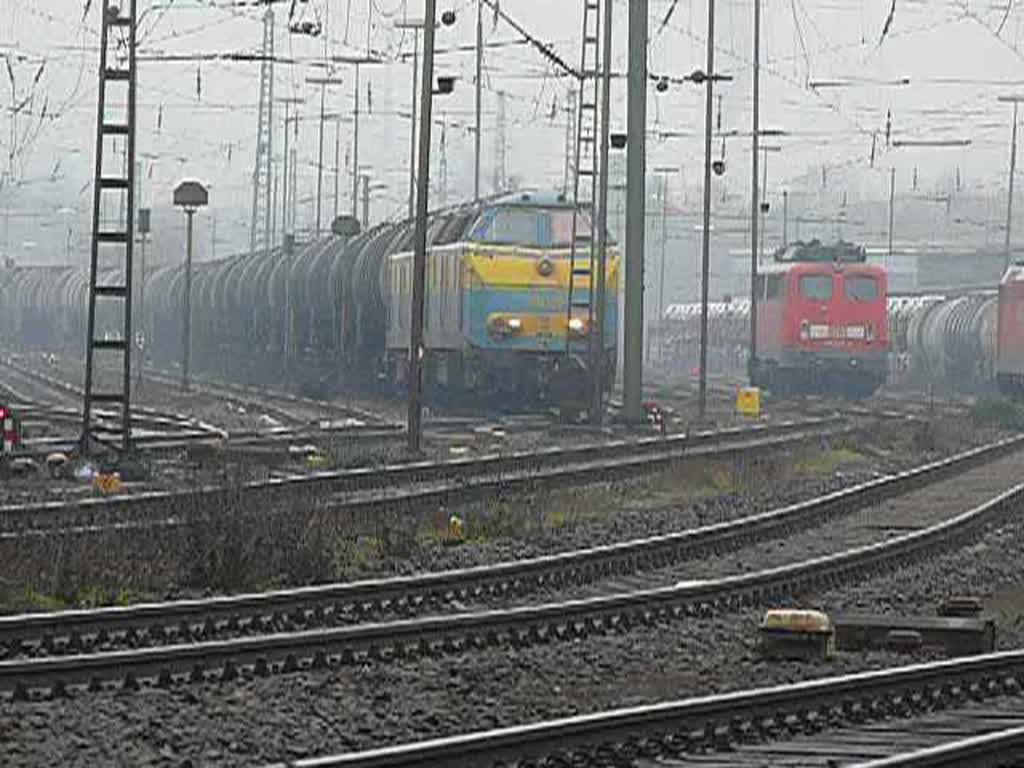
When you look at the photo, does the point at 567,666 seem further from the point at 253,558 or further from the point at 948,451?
the point at 948,451

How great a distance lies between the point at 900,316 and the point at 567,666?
53.7 m

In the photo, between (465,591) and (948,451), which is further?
(948,451)

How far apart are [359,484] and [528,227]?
1497cm

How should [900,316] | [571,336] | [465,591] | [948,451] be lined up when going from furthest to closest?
1. [900,316]
2. [571,336]
3. [948,451]
4. [465,591]

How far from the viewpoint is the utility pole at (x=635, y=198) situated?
35219 millimetres

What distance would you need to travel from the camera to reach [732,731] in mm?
9742

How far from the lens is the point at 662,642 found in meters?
13.1

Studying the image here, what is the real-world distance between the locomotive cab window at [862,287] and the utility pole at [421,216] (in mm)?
23621

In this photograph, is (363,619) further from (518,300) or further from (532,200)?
(532,200)

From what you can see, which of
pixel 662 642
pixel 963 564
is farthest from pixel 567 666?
pixel 963 564

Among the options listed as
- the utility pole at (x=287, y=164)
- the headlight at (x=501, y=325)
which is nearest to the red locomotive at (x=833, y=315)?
the utility pole at (x=287, y=164)

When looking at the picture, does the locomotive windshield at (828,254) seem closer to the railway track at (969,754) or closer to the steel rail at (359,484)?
the steel rail at (359,484)

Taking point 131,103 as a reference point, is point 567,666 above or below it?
below

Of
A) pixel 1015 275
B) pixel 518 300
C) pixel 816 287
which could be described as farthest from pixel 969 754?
pixel 816 287
